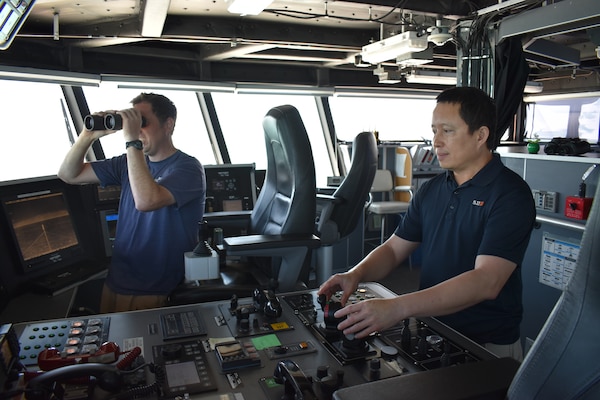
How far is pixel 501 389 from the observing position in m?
0.79

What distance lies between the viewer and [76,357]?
1.00m

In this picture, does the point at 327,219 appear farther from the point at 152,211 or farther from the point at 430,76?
the point at 430,76

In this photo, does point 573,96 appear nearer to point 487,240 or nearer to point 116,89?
point 116,89

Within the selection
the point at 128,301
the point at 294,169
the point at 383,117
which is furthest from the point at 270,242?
the point at 383,117

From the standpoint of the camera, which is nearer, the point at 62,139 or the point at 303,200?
the point at 303,200

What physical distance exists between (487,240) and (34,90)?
4.06 meters

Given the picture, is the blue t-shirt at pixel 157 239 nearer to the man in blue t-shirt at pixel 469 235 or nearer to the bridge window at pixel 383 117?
the man in blue t-shirt at pixel 469 235

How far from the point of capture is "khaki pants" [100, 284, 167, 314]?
207 cm

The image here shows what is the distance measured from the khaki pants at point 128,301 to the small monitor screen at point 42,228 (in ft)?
1.15

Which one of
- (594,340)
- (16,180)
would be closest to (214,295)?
(16,180)

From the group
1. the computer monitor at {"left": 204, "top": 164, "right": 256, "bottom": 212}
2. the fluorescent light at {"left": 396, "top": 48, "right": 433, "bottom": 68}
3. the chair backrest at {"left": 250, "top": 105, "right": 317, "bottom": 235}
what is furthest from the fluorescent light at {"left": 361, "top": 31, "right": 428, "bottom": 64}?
the chair backrest at {"left": 250, "top": 105, "right": 317, "bottom": 235}

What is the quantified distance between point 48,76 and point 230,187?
5.56 ft

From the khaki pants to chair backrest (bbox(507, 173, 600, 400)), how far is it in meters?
1.74

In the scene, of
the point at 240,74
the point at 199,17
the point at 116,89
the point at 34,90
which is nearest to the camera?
the point at 199,17
